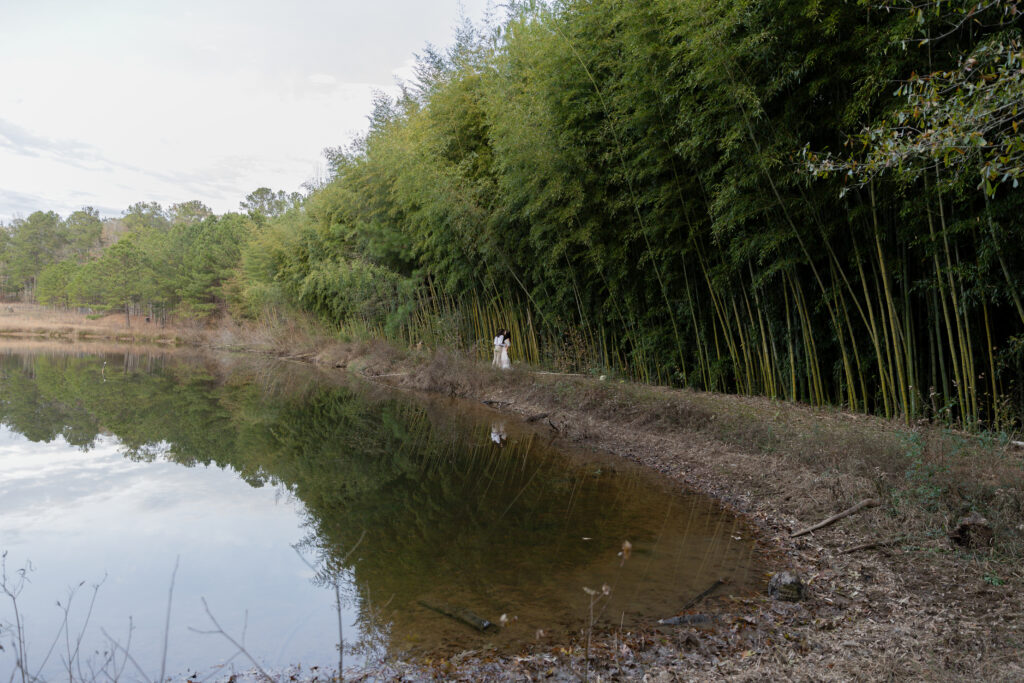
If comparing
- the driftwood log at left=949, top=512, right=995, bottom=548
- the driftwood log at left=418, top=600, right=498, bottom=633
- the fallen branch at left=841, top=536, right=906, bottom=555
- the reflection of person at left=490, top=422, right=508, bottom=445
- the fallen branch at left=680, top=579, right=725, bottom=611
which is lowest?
the fallen branch at left=680, top=579, right=725, bottom=611

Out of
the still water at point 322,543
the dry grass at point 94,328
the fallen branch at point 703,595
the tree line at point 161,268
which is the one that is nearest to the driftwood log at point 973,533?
the still water at point 322,543

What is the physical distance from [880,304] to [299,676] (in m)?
6.02

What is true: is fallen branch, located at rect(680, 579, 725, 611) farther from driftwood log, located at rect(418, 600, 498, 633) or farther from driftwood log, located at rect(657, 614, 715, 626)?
driftwood log, located at rect(418, 600, 498, 633)

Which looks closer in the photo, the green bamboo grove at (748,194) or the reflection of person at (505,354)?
the green bamboo grove at (748,194)

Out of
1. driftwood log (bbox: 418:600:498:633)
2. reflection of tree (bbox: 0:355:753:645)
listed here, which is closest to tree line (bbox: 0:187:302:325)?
reflection of tree (bbox: 0:355:753:645)

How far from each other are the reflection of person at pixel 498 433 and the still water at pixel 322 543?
0.20ft

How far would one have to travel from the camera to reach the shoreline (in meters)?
2.67

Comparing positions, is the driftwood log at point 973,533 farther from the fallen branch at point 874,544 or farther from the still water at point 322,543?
the still water at point 322,543

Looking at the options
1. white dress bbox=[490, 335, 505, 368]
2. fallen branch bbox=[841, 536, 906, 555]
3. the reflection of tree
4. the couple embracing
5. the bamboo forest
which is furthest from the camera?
white dress bbox=[490, 335, 505, 368]

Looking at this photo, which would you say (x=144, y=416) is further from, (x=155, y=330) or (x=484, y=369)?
(x=155, y=330)

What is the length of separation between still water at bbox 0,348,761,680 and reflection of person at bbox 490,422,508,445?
61mm

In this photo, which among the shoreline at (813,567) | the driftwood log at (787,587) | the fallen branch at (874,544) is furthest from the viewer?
the fallen branch at (874,544)

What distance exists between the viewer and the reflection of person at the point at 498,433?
8.29 metres

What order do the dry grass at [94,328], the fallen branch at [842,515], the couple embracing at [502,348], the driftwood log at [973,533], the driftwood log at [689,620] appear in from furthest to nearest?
1. the dry grass at [94,328]
2. the couple embracing at [502,348]
3. the fallen branch at [842,515]
4. the driftwood log at [973,533]
5. the driftwood log at [689,620]
